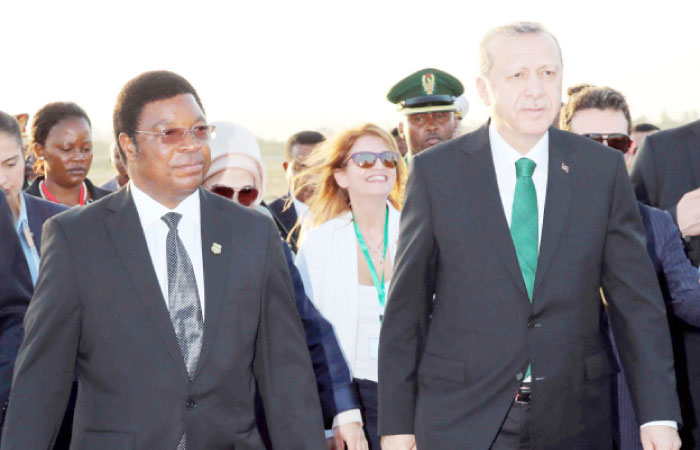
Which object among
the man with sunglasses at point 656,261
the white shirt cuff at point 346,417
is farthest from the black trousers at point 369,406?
the man with sunglasses at point 656,261

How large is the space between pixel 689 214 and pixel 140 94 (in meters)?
2.71

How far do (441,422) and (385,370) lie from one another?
1.00ft

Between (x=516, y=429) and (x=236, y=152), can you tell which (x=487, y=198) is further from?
(x=236, y=152)

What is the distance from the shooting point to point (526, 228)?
382 centimetres

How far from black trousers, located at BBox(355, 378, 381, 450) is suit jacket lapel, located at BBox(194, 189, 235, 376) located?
2031 mm

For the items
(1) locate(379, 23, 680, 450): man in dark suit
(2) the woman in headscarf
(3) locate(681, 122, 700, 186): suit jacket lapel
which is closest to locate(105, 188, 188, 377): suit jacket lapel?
(2) the woman in headscarf

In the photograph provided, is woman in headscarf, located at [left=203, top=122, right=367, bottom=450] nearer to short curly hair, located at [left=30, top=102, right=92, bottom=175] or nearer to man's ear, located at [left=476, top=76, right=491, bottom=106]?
man's ear, located at [left=476, top=76, right=491, bottom=106]

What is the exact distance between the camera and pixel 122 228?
336cm

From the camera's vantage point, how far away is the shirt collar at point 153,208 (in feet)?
11.2

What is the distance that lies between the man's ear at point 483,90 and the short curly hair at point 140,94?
47.7 inches

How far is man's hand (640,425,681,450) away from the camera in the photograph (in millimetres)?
3750

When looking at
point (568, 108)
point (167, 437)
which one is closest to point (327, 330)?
point (167, 437)

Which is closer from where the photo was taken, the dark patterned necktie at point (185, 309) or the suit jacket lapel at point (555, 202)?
the dark patterned necktie at point (185, 309)

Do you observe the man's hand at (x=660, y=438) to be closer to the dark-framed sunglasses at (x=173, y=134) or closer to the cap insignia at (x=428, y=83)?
the dark-framed sunglasses at (x=173, y=134)
